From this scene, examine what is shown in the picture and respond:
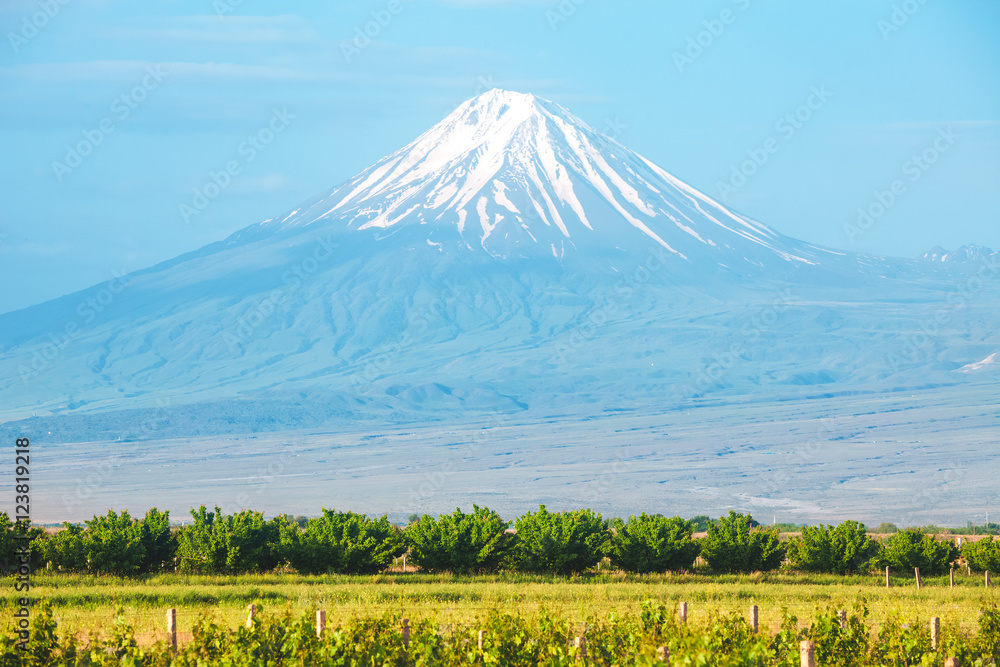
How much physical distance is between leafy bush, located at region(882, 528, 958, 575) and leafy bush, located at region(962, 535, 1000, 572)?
0.85 m

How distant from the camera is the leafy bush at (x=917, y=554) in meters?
34.0

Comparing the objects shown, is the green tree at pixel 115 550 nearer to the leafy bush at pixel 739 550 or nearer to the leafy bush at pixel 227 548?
the leafy bush at pixel 227 548

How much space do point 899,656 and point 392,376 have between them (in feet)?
589

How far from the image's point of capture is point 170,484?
118 m

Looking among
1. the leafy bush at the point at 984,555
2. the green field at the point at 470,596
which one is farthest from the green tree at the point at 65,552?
the leafy bush at the point at 984,555

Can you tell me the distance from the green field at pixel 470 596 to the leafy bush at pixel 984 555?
278 centimetres

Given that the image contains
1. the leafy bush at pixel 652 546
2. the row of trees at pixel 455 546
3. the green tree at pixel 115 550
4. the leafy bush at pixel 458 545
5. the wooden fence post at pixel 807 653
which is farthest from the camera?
the leafy bush at pixel 652 546

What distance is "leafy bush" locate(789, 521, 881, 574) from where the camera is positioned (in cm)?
3416

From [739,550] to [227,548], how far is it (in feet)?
45.9

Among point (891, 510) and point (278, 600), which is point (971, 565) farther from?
point (891, 510)

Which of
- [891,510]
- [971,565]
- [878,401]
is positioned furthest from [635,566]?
[878,401]

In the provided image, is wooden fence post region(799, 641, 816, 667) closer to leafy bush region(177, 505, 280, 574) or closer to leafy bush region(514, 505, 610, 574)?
leafy bush region(514, 505, 610, 574)

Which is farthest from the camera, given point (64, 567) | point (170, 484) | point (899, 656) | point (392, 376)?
point (392, 376)

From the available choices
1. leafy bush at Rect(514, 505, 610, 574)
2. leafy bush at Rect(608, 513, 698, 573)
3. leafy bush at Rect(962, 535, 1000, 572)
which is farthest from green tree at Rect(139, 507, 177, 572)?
leafy bush at Rect(962, 535, 1000, 572)
